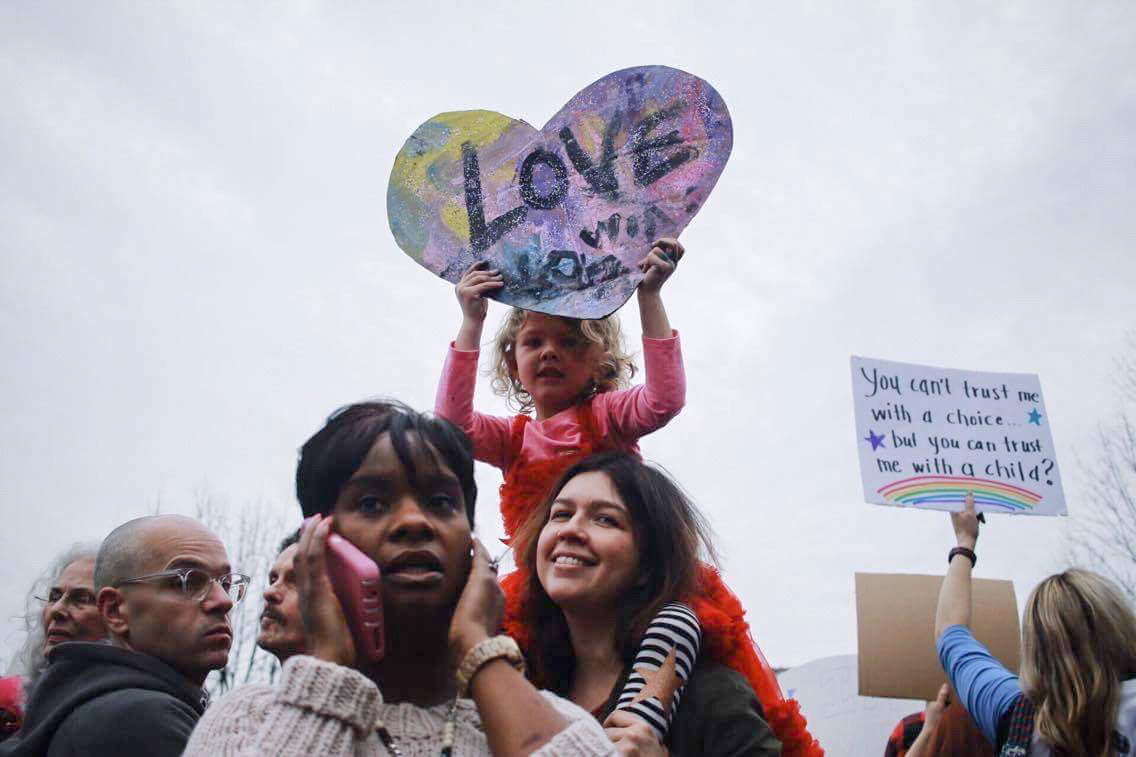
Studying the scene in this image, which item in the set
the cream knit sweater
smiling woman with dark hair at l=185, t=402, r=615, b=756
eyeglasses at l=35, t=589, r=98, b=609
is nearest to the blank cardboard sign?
smiling woman with dark hair at l=185, t=402, r=615, b=756

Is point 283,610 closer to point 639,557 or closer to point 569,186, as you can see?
point 639,557

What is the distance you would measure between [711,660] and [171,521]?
1.70m

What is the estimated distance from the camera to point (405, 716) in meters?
1.68

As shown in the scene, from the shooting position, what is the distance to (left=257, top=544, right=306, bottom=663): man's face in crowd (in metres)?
2.11

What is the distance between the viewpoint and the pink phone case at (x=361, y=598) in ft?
5.29

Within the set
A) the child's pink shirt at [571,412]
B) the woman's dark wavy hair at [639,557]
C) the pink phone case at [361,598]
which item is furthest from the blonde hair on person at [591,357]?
the pink phone case at [361,598]

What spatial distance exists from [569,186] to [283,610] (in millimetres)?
1733

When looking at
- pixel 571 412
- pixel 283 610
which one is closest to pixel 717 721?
pixel 283 610

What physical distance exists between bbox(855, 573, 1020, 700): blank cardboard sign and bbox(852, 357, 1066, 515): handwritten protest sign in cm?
34

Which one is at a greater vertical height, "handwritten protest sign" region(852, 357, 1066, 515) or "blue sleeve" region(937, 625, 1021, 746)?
"handwritten protest sign" region(852, 357, 1066, 515)

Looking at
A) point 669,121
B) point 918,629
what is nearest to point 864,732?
point 918,629

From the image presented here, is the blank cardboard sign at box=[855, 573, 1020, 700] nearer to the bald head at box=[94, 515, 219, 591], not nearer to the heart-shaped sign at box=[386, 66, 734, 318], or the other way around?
the heart-shaped sign at box=[386, 66, 734, 318]

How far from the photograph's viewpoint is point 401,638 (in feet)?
5.76

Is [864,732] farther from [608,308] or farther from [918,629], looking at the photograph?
[608,308]
